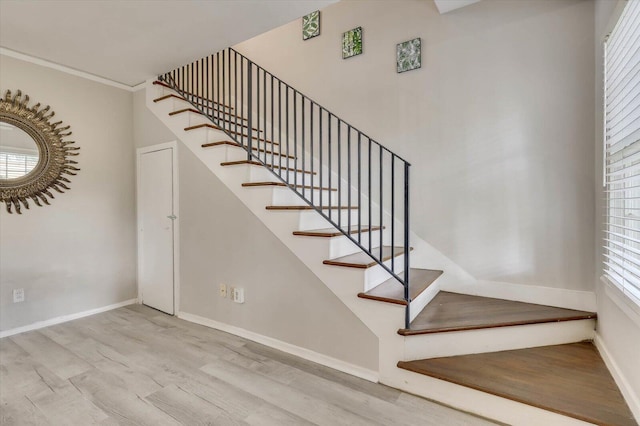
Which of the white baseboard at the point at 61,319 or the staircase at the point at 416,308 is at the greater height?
the staircase at the point at 416,308

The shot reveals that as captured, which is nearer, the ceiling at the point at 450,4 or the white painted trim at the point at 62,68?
the ceiling at the point at 450,4

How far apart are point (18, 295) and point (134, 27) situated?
2606 mm

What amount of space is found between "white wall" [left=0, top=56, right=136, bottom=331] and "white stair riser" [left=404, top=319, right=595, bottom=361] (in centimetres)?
332

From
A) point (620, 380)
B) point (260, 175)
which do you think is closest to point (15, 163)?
point (260, 175)

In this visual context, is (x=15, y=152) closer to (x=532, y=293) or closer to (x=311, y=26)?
(x=311, y=26)

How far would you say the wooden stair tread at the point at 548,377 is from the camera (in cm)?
152

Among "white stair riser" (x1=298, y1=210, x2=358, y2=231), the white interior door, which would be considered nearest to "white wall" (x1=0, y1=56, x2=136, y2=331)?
the white interior door

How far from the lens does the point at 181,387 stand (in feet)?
6.65

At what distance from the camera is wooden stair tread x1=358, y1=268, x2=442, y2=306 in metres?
2.00

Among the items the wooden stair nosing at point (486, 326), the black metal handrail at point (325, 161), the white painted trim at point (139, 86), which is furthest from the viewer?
the white painted trim at point (139, 86)

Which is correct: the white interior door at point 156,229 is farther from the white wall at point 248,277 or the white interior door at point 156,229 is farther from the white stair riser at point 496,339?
the white stair riser at point 496,339

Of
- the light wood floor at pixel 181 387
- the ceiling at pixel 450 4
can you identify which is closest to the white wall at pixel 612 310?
the light wood floor at pixel 181 387

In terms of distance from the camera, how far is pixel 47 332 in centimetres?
291

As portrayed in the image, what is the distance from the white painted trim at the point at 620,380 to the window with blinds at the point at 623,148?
0.44m
